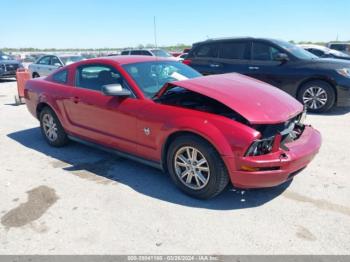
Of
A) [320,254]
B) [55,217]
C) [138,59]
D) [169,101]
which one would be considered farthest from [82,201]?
[320,254]

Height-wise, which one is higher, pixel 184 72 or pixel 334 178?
pixel 184 72

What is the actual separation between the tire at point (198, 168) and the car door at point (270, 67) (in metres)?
5.09

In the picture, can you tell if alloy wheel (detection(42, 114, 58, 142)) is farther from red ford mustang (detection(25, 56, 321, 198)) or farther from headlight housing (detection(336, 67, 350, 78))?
headlight housing (detection(336, 67, 350, 78))

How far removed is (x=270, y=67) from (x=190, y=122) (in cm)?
524

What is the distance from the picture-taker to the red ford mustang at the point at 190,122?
3.15 m

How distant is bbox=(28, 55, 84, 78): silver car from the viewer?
12.7 m

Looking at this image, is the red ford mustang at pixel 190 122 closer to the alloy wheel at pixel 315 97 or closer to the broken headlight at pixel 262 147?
the broken headlight at pixel 262 147

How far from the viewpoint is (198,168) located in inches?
134

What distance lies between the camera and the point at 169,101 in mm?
3736

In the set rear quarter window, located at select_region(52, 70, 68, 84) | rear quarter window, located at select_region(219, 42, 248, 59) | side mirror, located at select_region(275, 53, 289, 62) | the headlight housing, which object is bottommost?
the headlight housing

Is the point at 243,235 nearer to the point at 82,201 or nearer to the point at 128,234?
the point at 128,234

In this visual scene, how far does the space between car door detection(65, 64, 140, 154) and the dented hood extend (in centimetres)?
77

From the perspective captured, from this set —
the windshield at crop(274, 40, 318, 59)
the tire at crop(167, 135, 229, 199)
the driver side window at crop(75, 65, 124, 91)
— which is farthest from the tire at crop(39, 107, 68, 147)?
the windshield at crop(274, 40, 318, 59)

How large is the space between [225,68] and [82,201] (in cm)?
602
